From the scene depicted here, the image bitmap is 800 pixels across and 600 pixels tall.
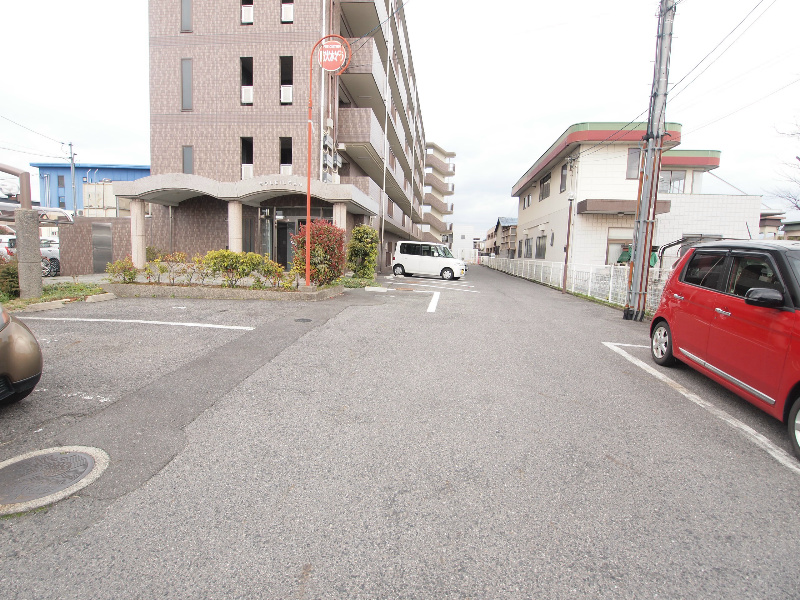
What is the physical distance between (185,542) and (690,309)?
5.32 metres

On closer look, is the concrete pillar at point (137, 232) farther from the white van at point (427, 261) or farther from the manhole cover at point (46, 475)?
the manhole cover at point (46, 475)

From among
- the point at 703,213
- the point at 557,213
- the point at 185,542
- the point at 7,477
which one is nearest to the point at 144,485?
the point at 185,542

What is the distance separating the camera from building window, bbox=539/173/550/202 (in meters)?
25.1

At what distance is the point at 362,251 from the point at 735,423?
43.2 ft

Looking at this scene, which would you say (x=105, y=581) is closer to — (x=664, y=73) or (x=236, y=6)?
(x=664, y=73)

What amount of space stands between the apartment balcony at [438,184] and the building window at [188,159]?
140 feet

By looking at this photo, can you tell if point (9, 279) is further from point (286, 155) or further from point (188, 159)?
point (286, 155)

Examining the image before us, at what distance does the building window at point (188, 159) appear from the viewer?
1798cm

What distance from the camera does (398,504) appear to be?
240cm

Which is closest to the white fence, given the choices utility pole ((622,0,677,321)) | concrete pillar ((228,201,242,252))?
utility pole ((622,0,677,321))

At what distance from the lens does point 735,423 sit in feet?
12.3

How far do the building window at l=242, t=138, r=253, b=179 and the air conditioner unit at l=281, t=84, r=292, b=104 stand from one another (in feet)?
7.39

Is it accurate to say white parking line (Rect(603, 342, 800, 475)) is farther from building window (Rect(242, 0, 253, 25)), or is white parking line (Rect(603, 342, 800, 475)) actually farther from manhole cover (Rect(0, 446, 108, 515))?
building window (Rect(242, 0, 253, 25))

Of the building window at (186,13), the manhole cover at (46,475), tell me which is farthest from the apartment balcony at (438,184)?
the manhole cover at (46,475)
